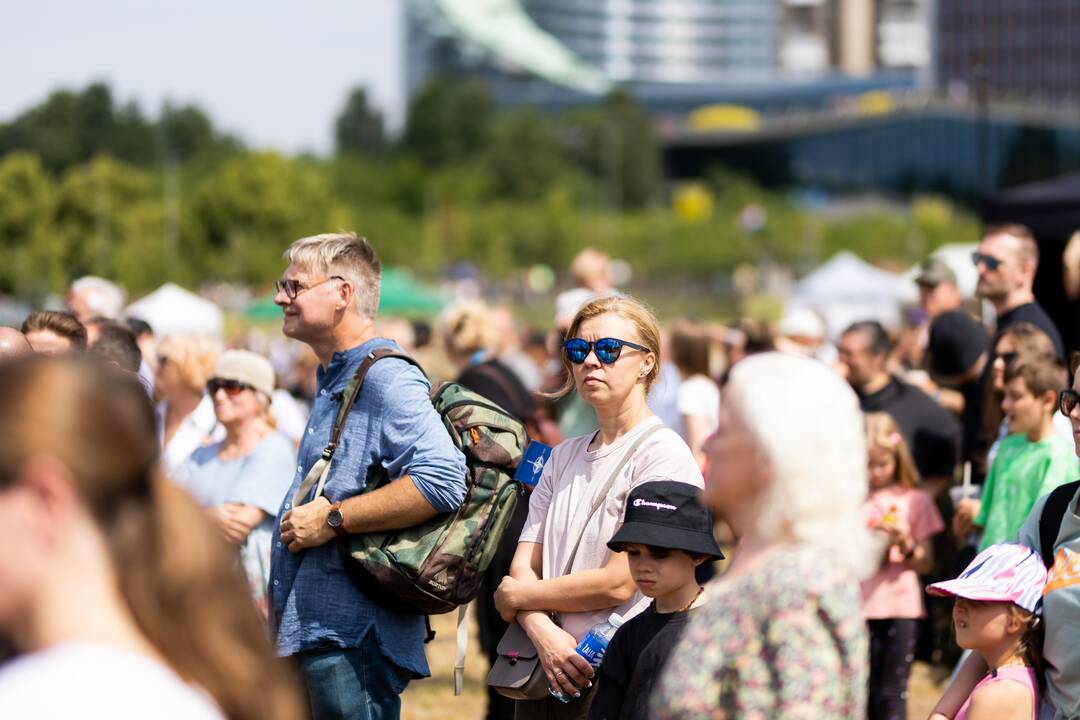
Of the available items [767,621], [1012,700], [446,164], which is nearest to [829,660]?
[767,621]

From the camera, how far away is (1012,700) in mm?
3516

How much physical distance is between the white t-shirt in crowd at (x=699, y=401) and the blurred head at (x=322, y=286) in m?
3.47

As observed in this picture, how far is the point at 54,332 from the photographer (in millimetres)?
5191

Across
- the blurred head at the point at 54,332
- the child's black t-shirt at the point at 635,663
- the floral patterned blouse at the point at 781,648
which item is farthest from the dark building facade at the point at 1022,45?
the floral patterned blouse at the point at 781,648

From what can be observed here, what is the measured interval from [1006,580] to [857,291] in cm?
2005

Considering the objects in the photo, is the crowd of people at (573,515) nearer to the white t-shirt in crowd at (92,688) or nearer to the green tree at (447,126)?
the white t-shirt in crowd at (92,688)

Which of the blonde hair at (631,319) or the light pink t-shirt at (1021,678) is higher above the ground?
the blonde hair at (631,319)

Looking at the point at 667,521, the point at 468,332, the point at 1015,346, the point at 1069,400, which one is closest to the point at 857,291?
the point at 468,332

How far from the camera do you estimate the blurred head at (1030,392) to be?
5109 millimetres

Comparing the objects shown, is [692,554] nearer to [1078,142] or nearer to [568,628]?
[568,628]

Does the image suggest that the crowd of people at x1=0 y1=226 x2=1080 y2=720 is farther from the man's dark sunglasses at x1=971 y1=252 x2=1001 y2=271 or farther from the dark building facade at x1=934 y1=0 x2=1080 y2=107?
the dark building facade at x1=934 y1=0 x2=1080 y2=107

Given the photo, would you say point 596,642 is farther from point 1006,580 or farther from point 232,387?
point 232,387

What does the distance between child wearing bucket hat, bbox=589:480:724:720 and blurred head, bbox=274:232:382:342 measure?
110cm

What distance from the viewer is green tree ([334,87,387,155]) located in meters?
130
